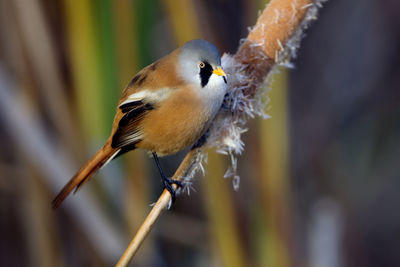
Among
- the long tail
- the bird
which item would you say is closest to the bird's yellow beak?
the bird

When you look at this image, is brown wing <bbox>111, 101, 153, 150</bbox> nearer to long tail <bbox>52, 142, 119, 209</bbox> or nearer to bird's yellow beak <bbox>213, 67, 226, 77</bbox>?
long tail <bbox>52, 142, 119, 209</bbox>

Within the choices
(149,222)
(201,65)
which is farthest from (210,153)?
(149,222)

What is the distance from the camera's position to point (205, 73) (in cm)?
161

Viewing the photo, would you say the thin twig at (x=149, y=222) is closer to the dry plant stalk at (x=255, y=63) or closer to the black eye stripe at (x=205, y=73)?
the dry plant stalk at (x=255, y=63)

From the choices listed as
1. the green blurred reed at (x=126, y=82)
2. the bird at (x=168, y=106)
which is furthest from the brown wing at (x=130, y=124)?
the green blurred reed at (x=126, y=82)

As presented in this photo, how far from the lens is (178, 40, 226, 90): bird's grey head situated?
1565 millimetres

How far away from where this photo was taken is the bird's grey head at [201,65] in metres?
1.57

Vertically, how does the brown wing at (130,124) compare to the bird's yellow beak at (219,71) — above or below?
below

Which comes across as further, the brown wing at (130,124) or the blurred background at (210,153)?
the blurred background at (210,153)

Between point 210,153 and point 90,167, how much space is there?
429 mm

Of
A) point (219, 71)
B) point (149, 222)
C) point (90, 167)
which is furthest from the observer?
point (90, 167)

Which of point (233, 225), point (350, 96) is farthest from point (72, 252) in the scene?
point (350, 96)

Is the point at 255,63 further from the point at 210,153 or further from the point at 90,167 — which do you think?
the point at 90,167

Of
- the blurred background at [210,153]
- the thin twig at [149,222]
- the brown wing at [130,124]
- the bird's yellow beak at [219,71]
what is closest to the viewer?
the thin twig at [149,222]
